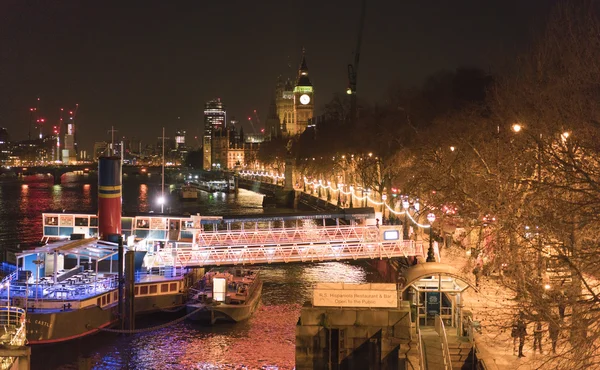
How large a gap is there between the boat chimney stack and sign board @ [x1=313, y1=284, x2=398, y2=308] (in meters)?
21.0

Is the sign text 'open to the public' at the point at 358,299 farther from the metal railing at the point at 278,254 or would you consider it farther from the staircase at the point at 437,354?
the metal railing at the point at 278,254

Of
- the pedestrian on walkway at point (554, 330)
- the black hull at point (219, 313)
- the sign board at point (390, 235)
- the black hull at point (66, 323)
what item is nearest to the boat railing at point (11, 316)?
the black hull at point (66, 323)

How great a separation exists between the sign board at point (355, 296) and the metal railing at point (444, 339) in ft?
4.92

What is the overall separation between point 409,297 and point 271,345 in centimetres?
779

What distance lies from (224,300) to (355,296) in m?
13.9

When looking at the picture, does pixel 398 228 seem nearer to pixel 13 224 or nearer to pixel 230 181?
pixel 13 224

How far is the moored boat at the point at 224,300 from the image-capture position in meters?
33.1

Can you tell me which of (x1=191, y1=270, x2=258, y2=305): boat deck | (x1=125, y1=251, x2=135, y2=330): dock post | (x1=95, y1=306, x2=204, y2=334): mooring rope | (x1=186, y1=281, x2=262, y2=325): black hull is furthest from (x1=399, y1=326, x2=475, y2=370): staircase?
(x1=125, y1=251, x2=135, y2=330): dock post

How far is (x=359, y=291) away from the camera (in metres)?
21.3

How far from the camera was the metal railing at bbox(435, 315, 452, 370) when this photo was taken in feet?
62.1

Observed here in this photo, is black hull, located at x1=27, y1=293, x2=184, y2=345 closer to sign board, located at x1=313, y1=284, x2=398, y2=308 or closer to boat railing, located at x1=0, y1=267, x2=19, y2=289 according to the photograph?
boat railing, located at x1=0, y1=267, x2=19, y2=289

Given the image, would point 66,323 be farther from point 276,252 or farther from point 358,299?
point 358,299

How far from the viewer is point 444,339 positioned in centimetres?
2019

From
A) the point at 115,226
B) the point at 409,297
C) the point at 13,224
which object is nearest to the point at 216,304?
the point at 115,226
